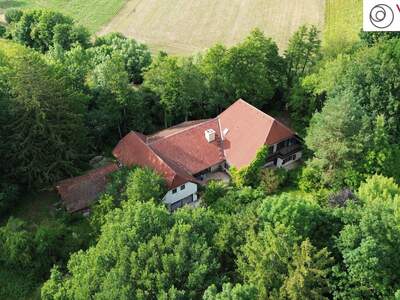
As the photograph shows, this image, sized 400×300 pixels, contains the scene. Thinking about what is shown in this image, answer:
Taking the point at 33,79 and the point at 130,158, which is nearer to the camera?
the point at 33,79

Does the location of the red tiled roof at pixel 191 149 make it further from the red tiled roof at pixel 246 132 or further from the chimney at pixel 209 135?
the red tiled roof at pixel 246 132

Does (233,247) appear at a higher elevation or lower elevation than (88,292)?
higher

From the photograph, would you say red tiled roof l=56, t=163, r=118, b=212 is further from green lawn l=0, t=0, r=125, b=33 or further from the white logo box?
green lawn l=0, t=0, r=125, b=33

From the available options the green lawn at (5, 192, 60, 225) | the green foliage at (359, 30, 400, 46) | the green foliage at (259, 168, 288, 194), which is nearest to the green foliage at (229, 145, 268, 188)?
the green foliage at (259, 168, 288, 194)

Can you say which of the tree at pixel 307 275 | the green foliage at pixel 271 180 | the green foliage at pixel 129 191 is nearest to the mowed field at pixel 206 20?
the green foliage at pixel 271 180

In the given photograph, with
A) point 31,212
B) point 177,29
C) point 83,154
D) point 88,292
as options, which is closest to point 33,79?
point 83,154

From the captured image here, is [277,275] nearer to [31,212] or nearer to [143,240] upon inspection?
[143,240]

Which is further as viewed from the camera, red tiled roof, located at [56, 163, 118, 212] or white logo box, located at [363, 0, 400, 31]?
white logo box, located at [363, 0, 400, 31]

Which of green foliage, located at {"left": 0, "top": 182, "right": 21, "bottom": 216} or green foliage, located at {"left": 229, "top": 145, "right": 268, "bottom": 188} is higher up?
green foliage, located at {"left": 229, "top": 145, "right": 268, "bottom": 188}
